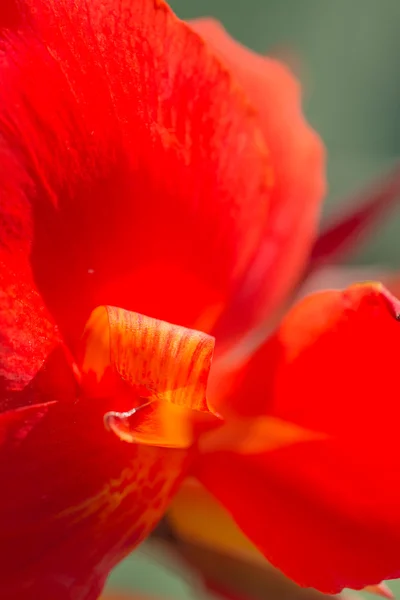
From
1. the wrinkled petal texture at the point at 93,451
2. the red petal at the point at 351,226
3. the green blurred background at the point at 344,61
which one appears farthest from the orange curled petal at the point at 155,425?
the green blurred background at the point at 344,61

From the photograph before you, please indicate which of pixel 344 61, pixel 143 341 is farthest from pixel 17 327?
pixel 344 61

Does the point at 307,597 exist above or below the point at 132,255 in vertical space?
below

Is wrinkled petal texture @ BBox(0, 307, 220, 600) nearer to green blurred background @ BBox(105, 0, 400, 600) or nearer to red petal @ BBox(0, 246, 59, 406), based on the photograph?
red petal @ BBox(0, 246, 59, 406)

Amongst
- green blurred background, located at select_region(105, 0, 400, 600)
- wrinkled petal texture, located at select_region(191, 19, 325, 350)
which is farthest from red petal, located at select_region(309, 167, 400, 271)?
green blurred background, located at select_region(105, 0, 400, 600)

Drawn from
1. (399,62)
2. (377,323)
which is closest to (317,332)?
(377,323)

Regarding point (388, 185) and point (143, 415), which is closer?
point (143, 415)

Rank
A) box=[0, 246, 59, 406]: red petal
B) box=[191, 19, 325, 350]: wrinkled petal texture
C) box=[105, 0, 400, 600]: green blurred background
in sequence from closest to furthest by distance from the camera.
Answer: box=[0, 246, 59, 406]: red petal, box=[191, 19, 325, 350]: wrinkled petal texture, box=[105, 0, 400, 600]: green blurred background

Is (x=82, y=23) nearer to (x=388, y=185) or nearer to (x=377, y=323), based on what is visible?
(x=377, y=323)
